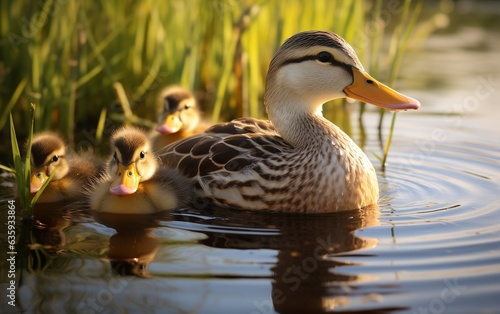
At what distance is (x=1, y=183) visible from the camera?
6426 mm

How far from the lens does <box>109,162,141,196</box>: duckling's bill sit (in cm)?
534

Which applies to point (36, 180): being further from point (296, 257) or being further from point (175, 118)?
point (296, 257)

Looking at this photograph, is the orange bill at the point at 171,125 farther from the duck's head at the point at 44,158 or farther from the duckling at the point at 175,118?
the duck's head at the point at 44,158

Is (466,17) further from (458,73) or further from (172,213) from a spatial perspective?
(172,213)

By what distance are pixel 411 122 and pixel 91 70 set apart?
130 inches

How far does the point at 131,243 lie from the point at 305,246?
1.04 metres

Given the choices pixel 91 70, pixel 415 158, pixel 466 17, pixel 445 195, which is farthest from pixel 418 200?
pixel 466 17

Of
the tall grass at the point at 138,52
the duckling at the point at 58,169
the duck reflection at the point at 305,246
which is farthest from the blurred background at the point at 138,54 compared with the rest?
the duck reflection at the point at 305,246

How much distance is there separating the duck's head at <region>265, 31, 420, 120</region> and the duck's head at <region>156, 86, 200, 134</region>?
1.23 metres

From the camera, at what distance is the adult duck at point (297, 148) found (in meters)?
5.63

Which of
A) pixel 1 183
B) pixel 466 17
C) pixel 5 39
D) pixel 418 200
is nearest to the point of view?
pixel 418 200

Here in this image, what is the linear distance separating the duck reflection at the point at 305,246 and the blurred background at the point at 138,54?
8.41ft

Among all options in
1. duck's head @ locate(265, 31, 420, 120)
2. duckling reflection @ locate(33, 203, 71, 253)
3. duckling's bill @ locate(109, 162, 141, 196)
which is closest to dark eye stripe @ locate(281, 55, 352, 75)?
duck's head @ locate(265, 31, 420, 120)

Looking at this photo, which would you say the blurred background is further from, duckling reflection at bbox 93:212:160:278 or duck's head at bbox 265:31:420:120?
duckling reflection at bbox 93:212:160:278
